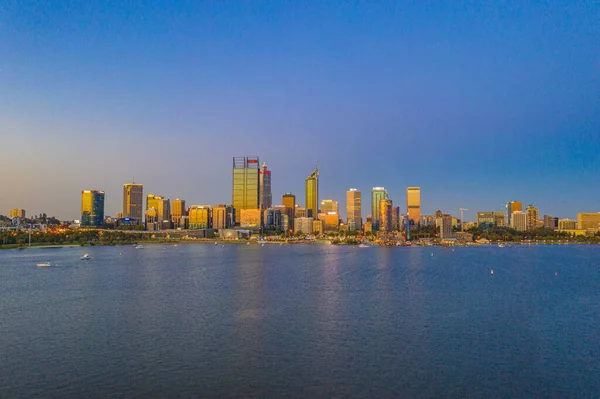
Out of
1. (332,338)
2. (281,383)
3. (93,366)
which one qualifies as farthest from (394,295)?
(93,366)

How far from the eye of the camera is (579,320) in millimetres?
26422

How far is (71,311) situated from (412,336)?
18548 millimetres

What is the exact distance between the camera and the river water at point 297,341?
16141mm

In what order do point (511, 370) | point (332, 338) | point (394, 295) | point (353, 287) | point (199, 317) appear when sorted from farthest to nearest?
1. point (353, 287)
2. point (394, 295)
3. point (199, 317)
4. point (332, 338)
5. point (511, 370)

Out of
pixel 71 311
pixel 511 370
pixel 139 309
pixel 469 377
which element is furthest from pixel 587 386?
pixel 71 311

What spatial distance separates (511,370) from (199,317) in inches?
605

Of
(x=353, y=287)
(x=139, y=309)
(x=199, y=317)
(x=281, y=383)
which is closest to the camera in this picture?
(x=281, y=383)

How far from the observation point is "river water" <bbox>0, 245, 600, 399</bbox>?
635 inches

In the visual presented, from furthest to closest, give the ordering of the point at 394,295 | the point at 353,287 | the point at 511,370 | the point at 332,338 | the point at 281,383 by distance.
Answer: the point at 353,287, the point at 394,295, the point at 332,338, the point at 511,370, the point at 281,383

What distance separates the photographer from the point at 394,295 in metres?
34.8

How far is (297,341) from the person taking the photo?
21328mm

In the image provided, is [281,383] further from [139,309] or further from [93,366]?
[139,309]

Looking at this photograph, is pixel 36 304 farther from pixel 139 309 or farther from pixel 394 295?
pixel 394 295

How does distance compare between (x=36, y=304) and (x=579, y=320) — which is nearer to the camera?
(x=579, y=320)
